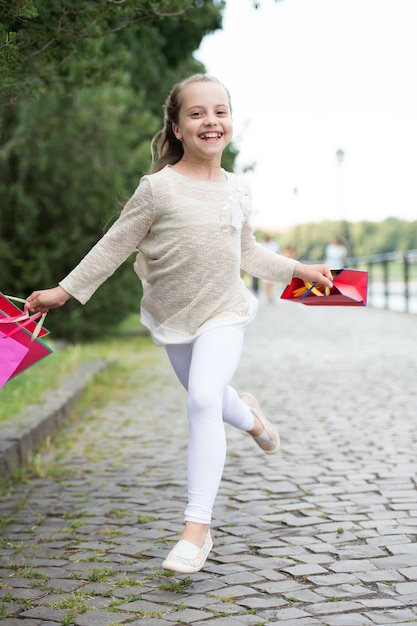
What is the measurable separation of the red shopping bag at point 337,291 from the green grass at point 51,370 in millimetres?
2970

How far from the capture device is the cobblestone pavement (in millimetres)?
3217

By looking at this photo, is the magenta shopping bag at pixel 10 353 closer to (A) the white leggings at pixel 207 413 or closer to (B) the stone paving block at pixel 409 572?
(A) the white leggings at pixel 207 413

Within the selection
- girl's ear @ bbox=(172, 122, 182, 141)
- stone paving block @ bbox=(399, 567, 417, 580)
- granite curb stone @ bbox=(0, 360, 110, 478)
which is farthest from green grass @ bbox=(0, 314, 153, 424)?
stone paving block @ bbox=(399, 567, 417, 580)

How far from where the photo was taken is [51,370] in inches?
375

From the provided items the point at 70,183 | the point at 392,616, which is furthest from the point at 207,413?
the point at 70,183

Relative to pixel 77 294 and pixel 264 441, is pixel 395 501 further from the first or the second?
pixel 77 294

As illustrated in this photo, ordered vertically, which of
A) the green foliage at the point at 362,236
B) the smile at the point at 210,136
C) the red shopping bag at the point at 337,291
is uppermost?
the green foliage at the point at 362,236

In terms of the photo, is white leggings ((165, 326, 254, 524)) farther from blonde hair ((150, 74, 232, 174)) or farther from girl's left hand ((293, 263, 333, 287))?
blonde hair ((150, 74, 232, 174))

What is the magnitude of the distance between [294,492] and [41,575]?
1.59 metres

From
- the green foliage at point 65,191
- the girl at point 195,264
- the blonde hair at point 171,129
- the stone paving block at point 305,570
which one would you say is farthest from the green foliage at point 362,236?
the stone paving block at point 305,570

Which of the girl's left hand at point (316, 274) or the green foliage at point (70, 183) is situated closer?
the girl's left hand at point (316, 274)

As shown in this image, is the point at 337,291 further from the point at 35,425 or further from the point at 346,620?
the point at 35,425

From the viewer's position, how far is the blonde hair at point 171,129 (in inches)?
154

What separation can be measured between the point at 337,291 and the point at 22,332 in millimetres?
1251
